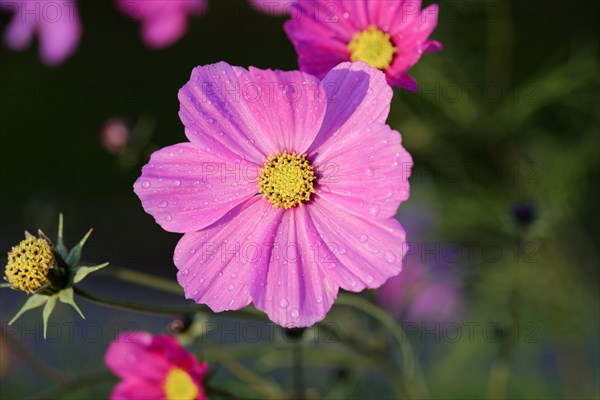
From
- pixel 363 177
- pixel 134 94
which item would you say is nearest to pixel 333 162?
pixel 363 177

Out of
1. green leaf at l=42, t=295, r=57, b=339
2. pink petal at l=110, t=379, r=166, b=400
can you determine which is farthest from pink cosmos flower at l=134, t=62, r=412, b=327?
pink petal at l=110, t=379, r=166, b=400

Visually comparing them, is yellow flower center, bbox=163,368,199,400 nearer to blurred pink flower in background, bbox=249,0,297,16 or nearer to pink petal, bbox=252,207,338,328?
pink petal, bbox=252,207,338,328

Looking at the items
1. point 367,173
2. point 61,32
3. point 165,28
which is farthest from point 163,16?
point 367,173

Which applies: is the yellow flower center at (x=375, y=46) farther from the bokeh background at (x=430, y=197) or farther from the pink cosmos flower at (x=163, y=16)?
the pink cosmos flower at (x=163, y=16)

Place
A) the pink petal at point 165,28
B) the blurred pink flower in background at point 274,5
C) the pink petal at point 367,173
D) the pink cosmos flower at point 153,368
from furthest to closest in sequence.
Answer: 1. the pink petal at point 165,28
2. the blurred pink flower in background at point 274,5
3. the pink cosmos flower at point 153,368
4. the pink petal at point 367,173

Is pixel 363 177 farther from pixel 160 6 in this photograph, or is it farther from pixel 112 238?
pixel 112 238

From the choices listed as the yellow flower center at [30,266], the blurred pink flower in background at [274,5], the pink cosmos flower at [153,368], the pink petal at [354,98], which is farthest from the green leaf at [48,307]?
the blurred pink flower in background at [274,5]
